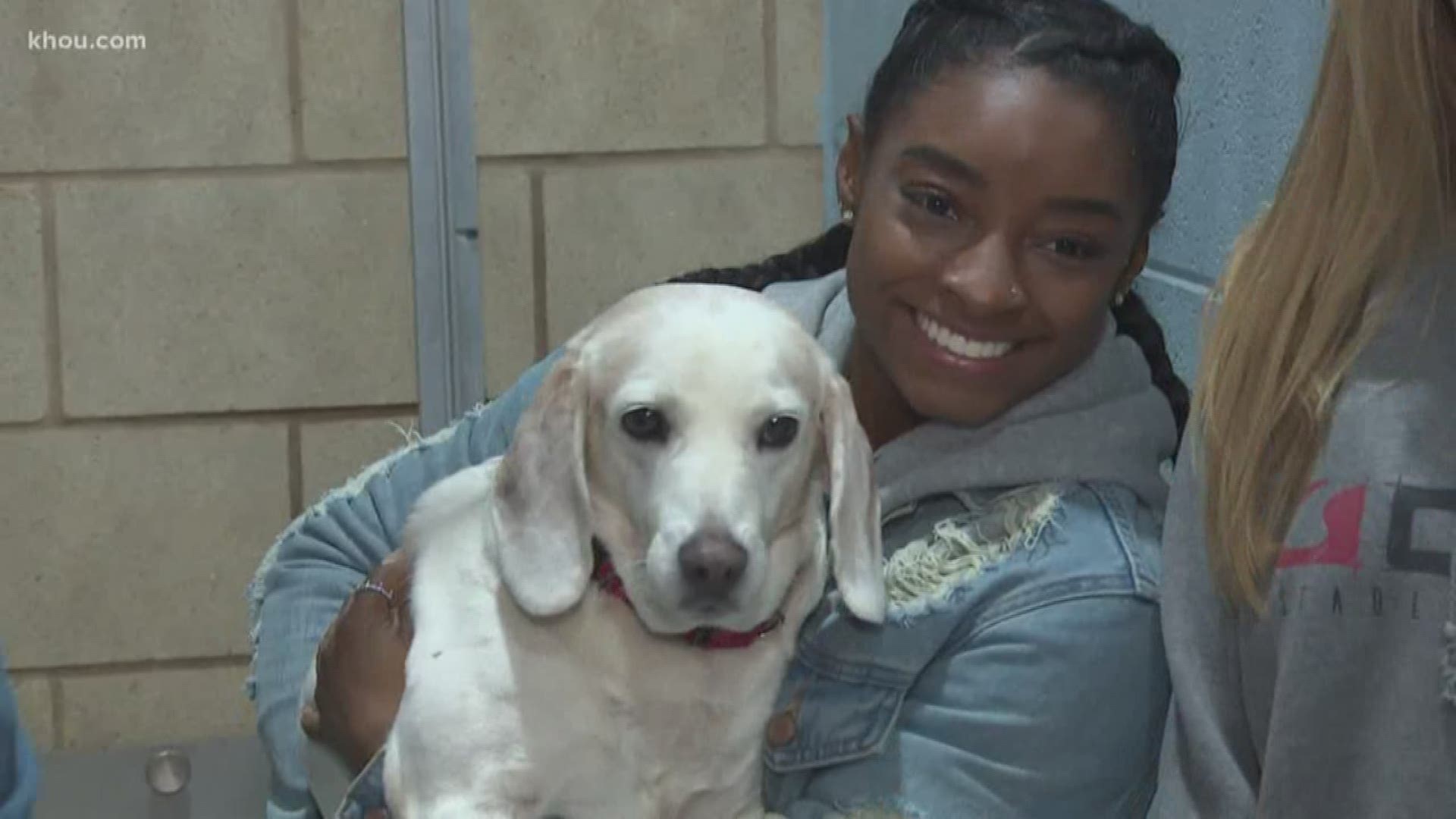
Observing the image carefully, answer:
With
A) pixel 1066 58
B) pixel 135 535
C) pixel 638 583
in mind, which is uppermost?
pixel 1066 58

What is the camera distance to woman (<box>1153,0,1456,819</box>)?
104 cm

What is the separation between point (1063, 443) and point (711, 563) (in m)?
0.30

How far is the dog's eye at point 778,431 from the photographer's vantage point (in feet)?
4.31

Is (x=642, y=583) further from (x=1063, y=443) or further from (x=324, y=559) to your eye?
(x=324, y=559)

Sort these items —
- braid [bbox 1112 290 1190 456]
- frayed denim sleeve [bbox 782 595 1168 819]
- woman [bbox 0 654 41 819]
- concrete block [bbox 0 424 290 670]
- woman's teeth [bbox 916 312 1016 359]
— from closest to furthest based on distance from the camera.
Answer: woman [bbox 0 654 41 819], frayed denim sleeve [bbox 782 595 1168 819], woman's teeth [bbox 916 312 1016 359], braid [bbox 1112 290 1190 456], concrete block [bbox 0 424 290 670]

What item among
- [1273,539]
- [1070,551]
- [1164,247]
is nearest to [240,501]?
[1164,247]

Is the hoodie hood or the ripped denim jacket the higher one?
the hoodie hood

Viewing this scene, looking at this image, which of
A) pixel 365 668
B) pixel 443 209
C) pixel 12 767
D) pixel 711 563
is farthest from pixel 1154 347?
pixel 443 209

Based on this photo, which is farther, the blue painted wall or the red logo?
the blue painted wall

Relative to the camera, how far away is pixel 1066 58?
1.34 m

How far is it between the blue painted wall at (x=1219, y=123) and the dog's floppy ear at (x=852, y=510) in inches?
15.1

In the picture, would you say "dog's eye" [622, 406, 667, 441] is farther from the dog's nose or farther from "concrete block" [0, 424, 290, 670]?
"concrete block" [0, 424, 290, 670]

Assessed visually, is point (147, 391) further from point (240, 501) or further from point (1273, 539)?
point (1273, 539)

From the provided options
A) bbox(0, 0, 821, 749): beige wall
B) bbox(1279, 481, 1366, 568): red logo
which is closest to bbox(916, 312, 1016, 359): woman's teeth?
bbox(1279, 481, 1366, 568): red logo
